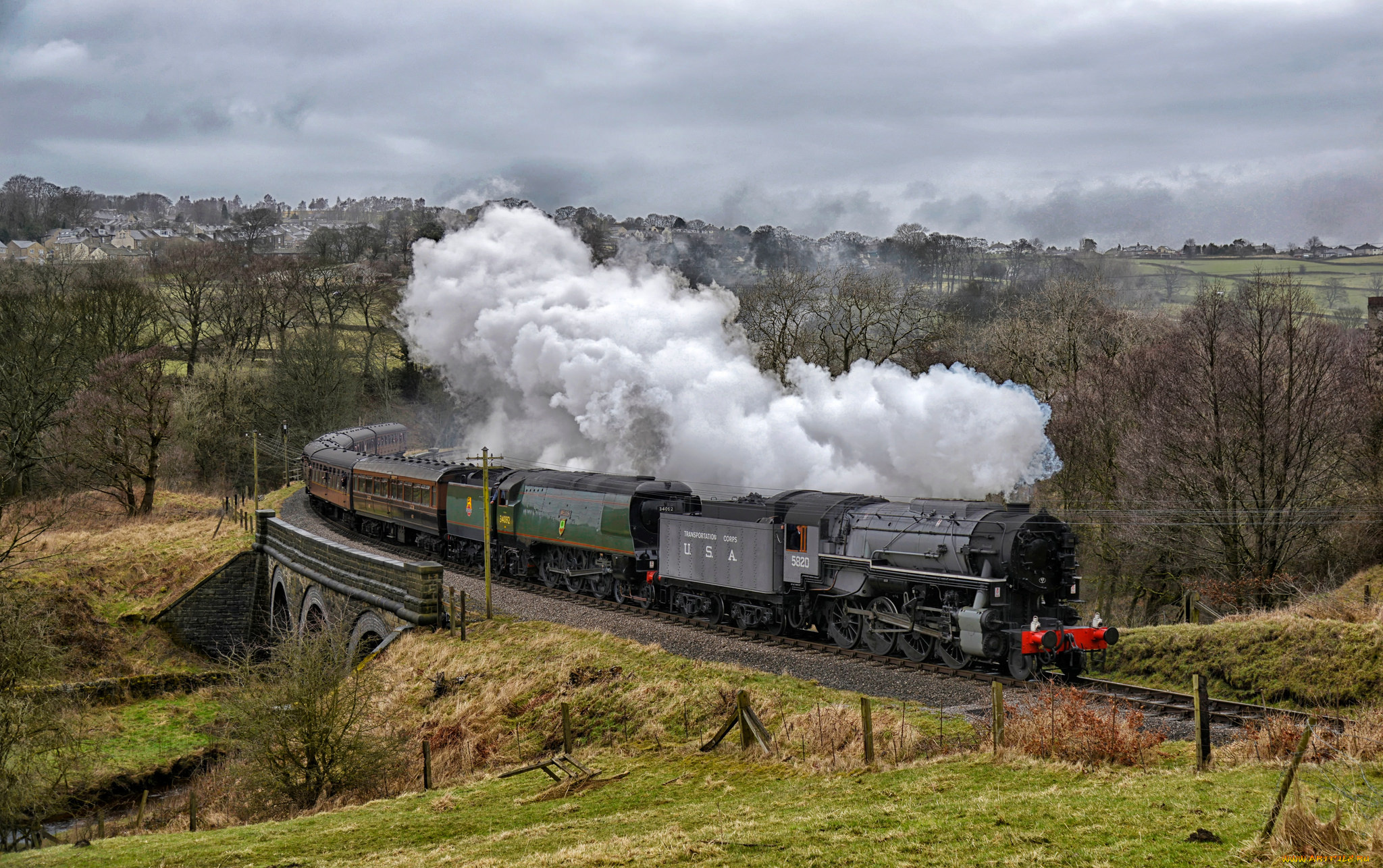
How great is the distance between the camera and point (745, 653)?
21844mm

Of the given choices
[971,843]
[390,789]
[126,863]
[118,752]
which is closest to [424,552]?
[118,752]

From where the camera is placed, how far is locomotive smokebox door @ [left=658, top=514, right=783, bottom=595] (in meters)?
23.4

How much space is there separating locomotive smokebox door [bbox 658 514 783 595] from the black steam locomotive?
4 centimetres

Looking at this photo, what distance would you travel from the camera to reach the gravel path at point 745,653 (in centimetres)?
1802

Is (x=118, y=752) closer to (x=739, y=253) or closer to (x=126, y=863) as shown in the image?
(x=126, y=863)

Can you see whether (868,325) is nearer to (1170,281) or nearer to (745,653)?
(745,653)

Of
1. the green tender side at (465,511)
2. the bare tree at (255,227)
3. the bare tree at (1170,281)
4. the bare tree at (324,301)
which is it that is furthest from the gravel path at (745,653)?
the bare tree at (255,227)

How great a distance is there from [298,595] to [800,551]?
23281mm

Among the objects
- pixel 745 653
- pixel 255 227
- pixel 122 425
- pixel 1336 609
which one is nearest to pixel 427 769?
pixel 745 653

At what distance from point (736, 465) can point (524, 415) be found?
12.8m

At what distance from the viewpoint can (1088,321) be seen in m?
43.6

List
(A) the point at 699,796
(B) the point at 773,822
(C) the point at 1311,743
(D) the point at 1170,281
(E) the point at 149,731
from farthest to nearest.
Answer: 1. (D) the point at 1170,281
2. (E) the point at 149,731
3. (A) the point at 699,796
4. (B) the point at 773,822
5. (C) the point at 1311,743

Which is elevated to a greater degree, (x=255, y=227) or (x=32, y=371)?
(x=255, y=227)

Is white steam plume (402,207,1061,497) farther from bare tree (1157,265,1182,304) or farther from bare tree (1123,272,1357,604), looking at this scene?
bare tree (1157,265,1182,304)
